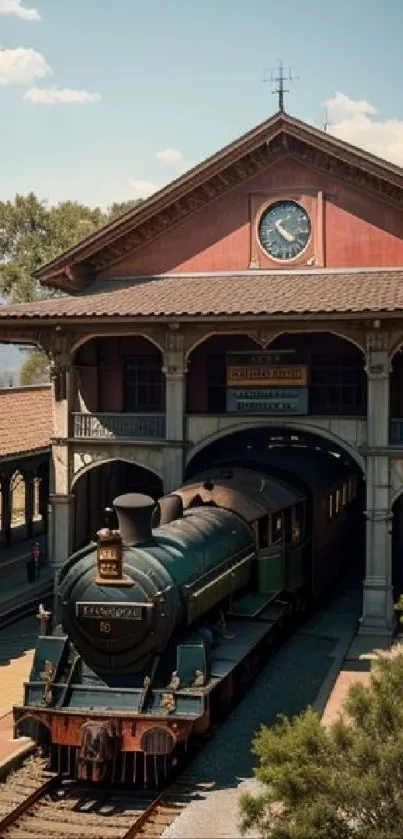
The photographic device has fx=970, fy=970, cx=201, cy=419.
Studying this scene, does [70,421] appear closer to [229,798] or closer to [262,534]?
[262,534]

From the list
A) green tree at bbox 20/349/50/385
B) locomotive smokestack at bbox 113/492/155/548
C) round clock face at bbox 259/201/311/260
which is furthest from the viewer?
green tree at bbox 20/349/50/385

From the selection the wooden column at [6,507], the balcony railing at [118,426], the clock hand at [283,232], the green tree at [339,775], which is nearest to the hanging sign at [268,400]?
the balcony railing at [118,426]

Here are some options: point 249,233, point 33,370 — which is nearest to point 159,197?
point 249,233

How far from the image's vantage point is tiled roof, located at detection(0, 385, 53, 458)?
2431 centimetres

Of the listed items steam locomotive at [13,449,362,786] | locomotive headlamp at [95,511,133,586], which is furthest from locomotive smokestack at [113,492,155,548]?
locomotive headlamp at [95,511,133,586]

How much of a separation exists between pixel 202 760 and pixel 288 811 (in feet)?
15.0

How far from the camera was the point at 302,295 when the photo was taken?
20.9m

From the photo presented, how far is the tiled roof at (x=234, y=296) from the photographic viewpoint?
1989cm

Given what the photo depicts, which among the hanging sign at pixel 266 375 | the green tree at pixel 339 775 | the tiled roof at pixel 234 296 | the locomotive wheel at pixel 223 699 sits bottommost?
the locomotive wheel at pixel 223 699

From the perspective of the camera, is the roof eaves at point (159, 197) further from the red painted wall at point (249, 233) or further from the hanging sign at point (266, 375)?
the hanging sign at point (266, 375)

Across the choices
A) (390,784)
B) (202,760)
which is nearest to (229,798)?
(202,760)

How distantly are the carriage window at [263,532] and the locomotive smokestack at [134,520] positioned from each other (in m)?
3.79

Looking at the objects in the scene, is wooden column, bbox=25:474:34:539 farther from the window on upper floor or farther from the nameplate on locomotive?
the nameplate on locomotive

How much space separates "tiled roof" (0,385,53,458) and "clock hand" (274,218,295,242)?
26.4 feet
